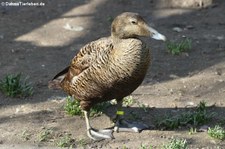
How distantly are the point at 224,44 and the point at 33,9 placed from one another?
330 cm

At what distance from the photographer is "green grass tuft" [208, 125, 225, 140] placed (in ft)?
18.5

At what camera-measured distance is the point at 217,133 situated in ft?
18.6

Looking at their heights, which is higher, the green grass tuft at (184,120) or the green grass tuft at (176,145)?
the green grass tuft at (176,145)

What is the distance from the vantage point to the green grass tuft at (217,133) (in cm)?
565

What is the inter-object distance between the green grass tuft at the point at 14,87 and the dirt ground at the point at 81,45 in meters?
0.08

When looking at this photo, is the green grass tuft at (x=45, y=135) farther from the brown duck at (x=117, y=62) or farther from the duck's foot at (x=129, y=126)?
the duck's foot at (x=129, y=126)

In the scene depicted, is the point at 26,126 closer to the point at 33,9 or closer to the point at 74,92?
the point at 74,92

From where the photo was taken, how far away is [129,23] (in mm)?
5395

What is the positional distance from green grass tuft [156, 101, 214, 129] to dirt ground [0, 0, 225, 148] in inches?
3.7

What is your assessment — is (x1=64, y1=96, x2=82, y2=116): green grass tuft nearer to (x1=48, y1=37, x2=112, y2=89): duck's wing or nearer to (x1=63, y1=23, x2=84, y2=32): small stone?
(x1=48, y1=37, x2=112, y2=89): duck's wing

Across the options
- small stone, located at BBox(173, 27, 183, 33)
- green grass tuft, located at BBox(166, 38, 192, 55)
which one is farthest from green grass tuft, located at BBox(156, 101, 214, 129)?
small stone, located at BBox(173, 27, 183, 33)

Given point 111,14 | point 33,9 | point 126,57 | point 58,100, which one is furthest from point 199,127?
point 33,9

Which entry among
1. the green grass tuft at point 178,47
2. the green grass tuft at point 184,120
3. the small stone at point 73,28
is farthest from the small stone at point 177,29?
the green grass tuft at point 184,120

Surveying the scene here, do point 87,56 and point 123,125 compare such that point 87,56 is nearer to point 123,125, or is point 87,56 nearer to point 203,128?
point 123,125
